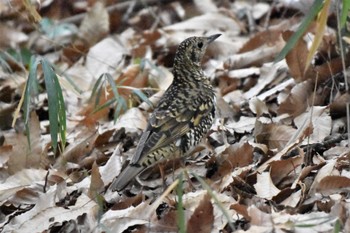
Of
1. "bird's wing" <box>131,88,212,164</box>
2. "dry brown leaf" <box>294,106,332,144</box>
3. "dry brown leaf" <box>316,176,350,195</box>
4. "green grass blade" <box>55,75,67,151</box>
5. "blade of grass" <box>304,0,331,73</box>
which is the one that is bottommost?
"dry brown leaf" <box>294,106,332,144</box>

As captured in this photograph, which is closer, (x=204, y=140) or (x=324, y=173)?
(x=324, y=173)

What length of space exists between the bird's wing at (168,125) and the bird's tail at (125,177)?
5 centimetres

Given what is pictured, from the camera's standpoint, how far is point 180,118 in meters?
5.75

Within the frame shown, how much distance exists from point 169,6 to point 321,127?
14.5 feet

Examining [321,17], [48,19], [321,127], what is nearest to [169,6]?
[48,19]

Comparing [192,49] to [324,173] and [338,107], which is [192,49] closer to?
[338,107]

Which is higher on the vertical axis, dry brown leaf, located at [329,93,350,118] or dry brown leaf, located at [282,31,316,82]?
dry brown leaf, located at [282,31,316,82]

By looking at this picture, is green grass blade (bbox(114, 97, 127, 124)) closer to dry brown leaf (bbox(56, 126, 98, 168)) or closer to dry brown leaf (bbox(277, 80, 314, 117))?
dry brown leaf (bbox(56, 126, 98, 168))

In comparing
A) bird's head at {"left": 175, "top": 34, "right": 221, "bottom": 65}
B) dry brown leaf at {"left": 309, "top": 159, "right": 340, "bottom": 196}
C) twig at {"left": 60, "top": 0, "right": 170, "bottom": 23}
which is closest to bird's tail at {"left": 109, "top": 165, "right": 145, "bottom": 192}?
dry brown leaf at {"left": 309, "top": 159, "right": 340, "bottom": 196}

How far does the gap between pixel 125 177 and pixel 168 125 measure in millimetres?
617

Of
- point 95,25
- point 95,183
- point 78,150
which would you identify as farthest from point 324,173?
point 95,25

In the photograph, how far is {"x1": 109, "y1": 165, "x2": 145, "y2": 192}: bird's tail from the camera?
519 cm

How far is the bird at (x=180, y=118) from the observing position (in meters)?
5.36

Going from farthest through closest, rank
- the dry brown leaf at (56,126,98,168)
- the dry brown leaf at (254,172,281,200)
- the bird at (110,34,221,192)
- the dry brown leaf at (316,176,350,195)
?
the dry brown leaf at (56,126,98,168) → the bird at (110,34,221,192) → the dry brown leaf at (254,172,281,200) → the dry brown leaf at (316,176,350,195)
